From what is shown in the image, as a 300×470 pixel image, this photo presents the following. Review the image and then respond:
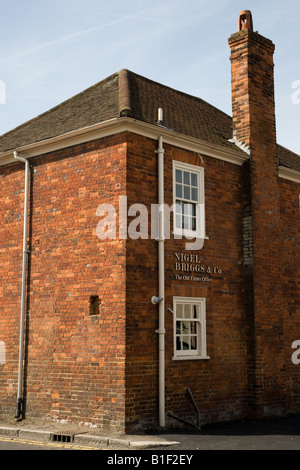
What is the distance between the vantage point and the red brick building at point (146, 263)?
476 inches

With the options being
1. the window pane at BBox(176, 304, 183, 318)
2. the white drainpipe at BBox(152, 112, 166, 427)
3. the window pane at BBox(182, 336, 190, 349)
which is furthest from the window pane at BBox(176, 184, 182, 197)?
the window pane at BBox(182, 336, 190, 349)

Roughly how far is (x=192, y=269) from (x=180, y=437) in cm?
376

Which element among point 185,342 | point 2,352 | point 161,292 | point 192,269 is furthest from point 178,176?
point 2,352

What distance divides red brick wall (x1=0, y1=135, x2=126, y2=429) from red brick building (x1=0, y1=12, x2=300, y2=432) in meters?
0.03

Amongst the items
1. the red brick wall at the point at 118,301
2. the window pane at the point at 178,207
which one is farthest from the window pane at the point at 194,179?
the window pane at the point at 178,207

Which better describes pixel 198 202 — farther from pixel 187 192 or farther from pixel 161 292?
pixel 161 292

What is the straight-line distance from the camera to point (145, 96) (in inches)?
588

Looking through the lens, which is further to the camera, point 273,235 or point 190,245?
point 273,235

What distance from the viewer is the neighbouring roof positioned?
1364 cm

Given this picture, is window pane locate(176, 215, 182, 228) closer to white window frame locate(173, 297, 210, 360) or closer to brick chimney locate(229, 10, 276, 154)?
white window frame locate(173, 297, 210, 360)

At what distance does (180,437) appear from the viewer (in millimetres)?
11266
